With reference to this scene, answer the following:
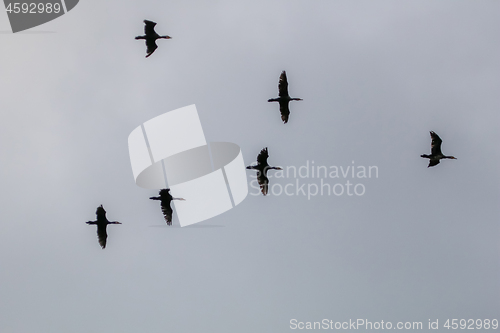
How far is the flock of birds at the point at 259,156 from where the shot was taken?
41.9 meters

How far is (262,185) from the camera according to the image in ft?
144

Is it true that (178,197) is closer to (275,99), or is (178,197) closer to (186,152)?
(186,152)

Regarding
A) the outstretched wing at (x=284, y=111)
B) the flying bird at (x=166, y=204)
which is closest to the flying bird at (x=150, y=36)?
the outstretched wing at (x=284, y=111)

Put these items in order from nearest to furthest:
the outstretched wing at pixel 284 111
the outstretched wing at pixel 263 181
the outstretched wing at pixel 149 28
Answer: the outstretched wing at pixel 149 28 → the outstretched wing at pixel 284 111 → the outstretched wing at pixel 263 181

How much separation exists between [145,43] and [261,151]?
1288cm

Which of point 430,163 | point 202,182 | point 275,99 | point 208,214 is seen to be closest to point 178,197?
point 202,182

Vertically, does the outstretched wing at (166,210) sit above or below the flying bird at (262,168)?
below

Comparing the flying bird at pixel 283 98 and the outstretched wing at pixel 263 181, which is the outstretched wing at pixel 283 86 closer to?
the flying bird at pixel 283 98

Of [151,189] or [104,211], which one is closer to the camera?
[104,211]

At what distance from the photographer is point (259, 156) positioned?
42938 mm

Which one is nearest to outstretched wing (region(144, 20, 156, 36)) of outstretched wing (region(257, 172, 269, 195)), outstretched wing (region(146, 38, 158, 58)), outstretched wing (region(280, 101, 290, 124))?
outstretched wing (region(146, 38, 158, 58))

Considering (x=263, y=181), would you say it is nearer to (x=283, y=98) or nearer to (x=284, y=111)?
(x=284, y=111)

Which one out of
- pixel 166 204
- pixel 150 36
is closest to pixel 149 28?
pixel 150 36

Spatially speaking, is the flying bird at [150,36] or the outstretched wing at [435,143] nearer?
the flying bird at [150,36]
